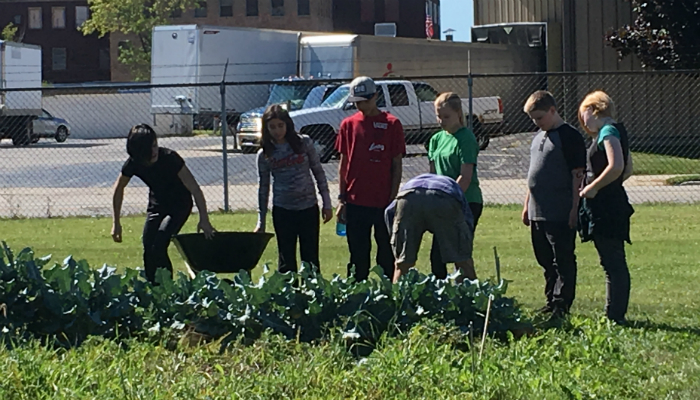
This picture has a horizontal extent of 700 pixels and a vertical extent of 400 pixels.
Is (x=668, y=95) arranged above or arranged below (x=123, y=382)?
above

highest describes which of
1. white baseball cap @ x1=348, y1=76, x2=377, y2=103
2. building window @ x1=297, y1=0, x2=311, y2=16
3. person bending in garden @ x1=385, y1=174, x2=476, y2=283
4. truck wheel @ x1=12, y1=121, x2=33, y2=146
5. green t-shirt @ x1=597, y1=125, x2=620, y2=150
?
building window @ x1=297, y1=0, x2=311, y2=16

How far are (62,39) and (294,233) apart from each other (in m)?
69.8

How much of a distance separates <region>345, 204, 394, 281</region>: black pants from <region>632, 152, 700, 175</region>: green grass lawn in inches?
514

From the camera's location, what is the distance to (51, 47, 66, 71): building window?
73.6 m

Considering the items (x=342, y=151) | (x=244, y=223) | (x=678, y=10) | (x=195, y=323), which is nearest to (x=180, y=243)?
(x=195, y=323)

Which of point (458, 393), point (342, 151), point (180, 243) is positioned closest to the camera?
point (458, 393)

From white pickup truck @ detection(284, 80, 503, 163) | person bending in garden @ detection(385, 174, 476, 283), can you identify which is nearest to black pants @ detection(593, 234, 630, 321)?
person bending in garden @ detection(385, 174, 476, 283)

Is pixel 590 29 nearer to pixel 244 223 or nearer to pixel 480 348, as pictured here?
pixel 244 223

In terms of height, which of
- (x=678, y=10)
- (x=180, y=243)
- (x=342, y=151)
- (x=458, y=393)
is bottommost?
(x=458, y=393)

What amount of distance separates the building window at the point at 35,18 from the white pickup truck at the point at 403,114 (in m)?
55.0

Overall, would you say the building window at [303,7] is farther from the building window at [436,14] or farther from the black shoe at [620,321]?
the black shoe at [620,321]

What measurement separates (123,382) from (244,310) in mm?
1184

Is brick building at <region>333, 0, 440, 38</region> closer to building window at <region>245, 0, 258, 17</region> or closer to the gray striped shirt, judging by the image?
building window at <region>245, 0, 258, 17</region>

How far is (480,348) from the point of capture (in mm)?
5742
